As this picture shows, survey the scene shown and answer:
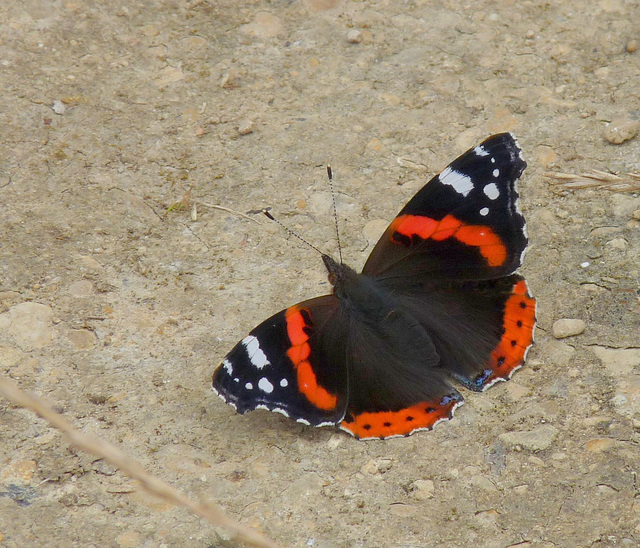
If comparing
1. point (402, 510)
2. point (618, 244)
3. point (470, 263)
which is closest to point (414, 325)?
point (470, 263)

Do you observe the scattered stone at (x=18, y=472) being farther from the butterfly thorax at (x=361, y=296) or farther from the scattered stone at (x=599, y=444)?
the scattered stone at (x=599, y=444)

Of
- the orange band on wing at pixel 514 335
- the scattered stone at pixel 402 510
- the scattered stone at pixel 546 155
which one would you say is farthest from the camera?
the scattered stone at pixel 546 155

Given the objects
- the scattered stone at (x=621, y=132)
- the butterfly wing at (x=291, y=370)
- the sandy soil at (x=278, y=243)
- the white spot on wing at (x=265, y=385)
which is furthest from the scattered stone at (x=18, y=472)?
the scattered stone at (x=621, y=132)

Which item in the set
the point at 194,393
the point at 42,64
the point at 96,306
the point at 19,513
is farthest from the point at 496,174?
the point at 42,64

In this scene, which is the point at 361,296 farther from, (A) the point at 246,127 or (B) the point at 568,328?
(A) the point at 246,127

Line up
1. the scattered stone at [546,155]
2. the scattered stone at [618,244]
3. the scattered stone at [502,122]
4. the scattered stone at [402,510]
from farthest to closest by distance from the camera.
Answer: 1. the scattered stone at [502,122]
2. the scattered stone at [546,155]
3. the scattered stone at [618,244]
4. the scattered stone at [402,510]

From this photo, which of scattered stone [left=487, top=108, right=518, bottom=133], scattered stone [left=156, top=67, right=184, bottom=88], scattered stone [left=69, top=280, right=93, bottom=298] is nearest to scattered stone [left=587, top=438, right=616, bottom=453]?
scattered stone [left=487, top=108, right=518, bottom=133]
